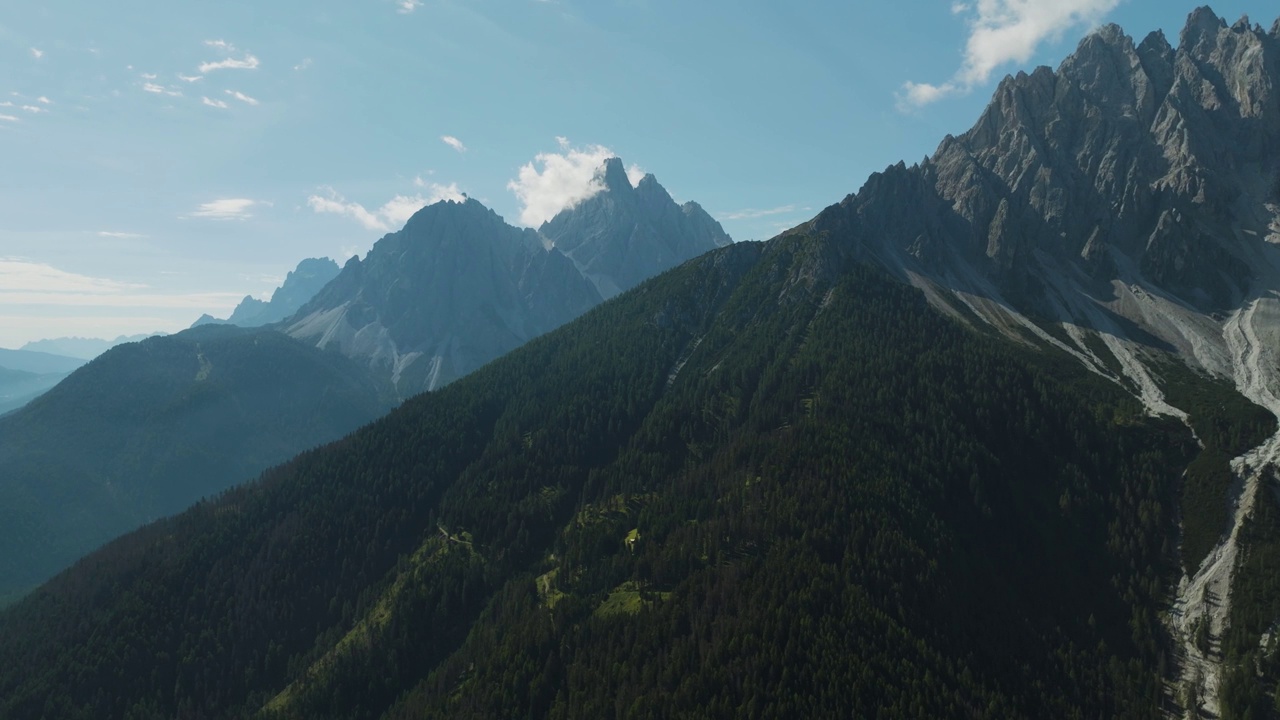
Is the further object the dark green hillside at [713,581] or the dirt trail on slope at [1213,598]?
the dirt trail on slope at [1213,598]

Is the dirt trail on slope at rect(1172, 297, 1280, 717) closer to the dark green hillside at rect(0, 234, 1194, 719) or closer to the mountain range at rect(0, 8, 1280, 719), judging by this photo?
the mountain range at rect(0, 8, 1280, 719)

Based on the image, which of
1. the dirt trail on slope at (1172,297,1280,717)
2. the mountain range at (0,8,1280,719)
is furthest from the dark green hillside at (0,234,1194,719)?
the dirt trail on slope at (1172,297,1280,717)

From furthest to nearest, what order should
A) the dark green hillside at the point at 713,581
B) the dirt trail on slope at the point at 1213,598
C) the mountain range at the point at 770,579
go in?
the dirt trail on slope at the point at 1213,598
the dark green hillside at the point at 713,581
the mountain range at the point at 770,579

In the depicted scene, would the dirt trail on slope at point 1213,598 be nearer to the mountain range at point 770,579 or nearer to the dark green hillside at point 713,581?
the mountain range at point 770,579

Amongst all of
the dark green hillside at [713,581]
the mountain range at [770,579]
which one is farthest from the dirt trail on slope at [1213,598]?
the dark green hillside at [713,581]

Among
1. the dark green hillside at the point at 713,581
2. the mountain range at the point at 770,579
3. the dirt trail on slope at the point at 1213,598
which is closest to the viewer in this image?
the mountain range at the point at 770,579

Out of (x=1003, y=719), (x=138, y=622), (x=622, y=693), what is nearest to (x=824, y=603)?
(x=1003, y=719)

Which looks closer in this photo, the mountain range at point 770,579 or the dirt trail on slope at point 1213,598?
the mountain range at point 770,579

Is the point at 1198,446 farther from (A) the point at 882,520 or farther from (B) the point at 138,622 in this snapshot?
(B) the point at 138,622
